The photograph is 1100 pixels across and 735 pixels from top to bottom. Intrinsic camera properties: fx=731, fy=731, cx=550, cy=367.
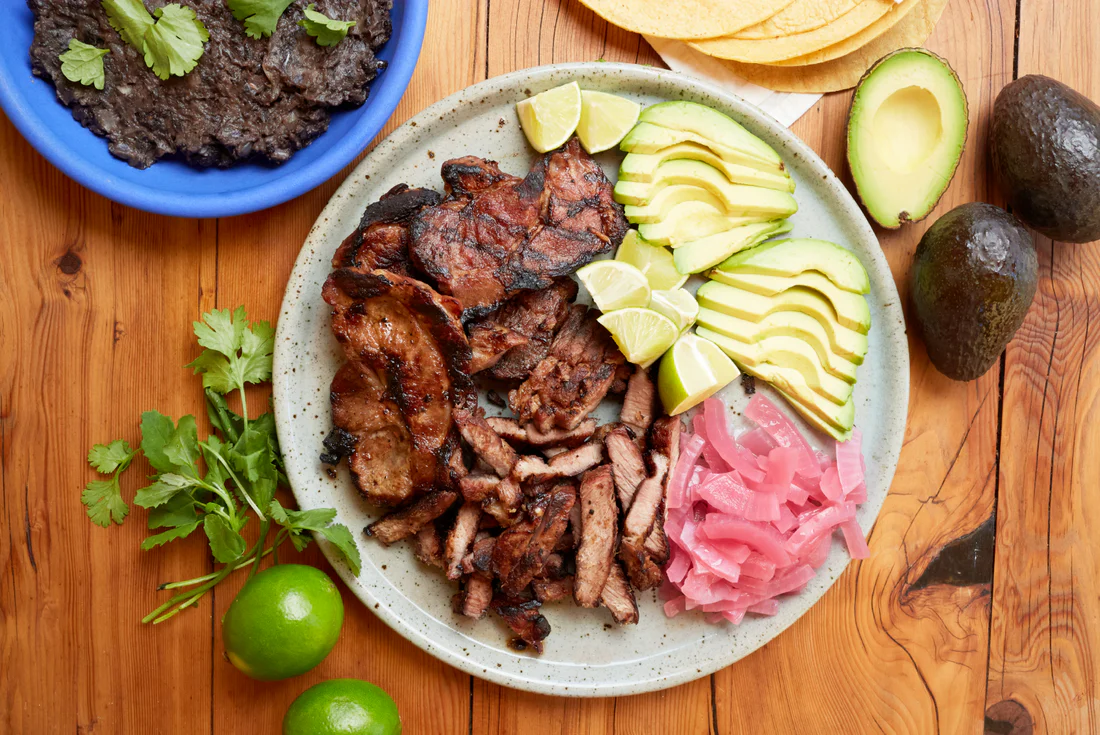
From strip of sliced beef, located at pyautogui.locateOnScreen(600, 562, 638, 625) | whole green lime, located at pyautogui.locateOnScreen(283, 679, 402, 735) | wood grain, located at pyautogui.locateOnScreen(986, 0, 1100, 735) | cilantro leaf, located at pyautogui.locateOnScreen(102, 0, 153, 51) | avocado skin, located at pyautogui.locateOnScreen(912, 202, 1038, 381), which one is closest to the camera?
cilantro leaf, located at pyautogui.locateOnScreen(102, 0, 153, 51)

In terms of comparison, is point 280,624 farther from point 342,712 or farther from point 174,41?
point 174,41

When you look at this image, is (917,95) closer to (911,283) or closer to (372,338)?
(911,283)

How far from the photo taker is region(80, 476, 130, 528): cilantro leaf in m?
2.57

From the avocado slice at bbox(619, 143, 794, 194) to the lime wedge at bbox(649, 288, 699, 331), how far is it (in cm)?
40

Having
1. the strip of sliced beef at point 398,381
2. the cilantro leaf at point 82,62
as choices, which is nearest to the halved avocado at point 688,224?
the strip of sliced beef at point 398,381

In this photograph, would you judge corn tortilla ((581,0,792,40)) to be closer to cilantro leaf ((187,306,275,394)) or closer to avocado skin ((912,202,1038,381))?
avocado skin ((912,202,1038,381))

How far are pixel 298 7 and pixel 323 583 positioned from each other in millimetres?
1851

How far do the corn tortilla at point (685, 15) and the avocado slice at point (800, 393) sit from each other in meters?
1.04

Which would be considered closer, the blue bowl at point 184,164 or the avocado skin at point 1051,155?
the blue bowl at point 184,164

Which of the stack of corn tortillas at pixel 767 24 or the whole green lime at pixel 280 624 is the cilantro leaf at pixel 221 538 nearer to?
the whole green lime at pixel 280 624

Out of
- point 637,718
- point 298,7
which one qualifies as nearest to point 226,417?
point 298,7

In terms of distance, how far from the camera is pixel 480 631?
2.63 metres

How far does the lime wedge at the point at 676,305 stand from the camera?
2445mm

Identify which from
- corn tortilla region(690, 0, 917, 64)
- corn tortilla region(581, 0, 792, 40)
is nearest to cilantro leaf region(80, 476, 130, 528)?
corn tortilla region(581, 0, 792, 40)
